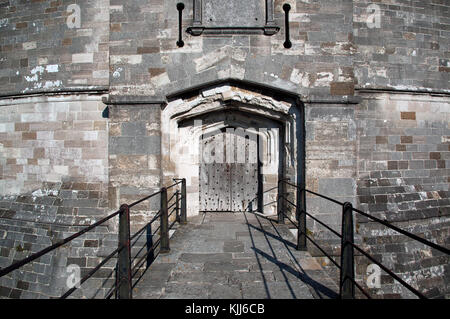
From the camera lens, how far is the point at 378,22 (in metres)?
5.12

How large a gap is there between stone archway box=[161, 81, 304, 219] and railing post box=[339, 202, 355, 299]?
219 cm

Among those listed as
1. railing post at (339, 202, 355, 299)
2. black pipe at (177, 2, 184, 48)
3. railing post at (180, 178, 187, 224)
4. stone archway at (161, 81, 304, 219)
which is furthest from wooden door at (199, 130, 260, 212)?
railing post at (339, 202, 355, 299)

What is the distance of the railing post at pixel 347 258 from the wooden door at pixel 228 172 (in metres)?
3.35

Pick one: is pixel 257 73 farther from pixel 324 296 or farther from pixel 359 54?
pixel 324 296

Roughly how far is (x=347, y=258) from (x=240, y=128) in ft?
12.1

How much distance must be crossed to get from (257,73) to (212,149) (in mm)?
1957

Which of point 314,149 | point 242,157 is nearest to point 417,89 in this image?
point 314,149

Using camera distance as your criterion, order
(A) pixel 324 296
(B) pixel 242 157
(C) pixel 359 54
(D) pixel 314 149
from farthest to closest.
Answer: (B) pixel 242 157, (C) pixel 359 54, (D) pixel 314 149, (A) pixel 324 296

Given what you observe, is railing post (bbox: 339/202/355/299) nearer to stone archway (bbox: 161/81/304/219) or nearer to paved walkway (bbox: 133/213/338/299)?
paved walkway (bbox: 133/213/338/299)

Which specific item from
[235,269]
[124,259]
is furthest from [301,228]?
[124,259]

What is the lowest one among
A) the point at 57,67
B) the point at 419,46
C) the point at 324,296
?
the point at 324,296

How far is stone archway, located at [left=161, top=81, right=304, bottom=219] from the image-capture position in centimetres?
481

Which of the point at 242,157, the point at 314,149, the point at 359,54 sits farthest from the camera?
the point at 242,157

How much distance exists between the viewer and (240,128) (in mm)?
5703
